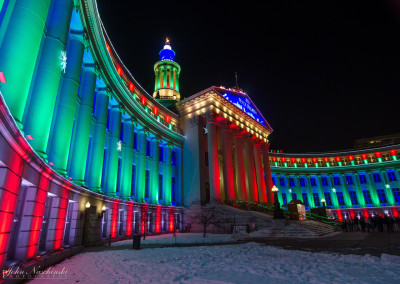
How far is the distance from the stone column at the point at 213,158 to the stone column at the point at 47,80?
2687cm

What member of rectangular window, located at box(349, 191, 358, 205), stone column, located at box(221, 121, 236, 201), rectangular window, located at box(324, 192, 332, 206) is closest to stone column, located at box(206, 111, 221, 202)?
stone column, located at box(221, 121, 236, 201)

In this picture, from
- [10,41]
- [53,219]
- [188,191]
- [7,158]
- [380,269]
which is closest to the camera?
[7,158]

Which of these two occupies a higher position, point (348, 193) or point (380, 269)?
point (348, 193)

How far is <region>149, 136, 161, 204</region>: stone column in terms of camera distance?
31.6 meters

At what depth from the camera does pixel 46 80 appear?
452 inches

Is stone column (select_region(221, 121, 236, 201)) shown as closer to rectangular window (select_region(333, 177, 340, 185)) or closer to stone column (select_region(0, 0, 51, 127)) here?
stone column (select_region(0, 0, 51, 127))

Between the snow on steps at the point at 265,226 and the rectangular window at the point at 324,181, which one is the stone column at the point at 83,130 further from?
the rectangular window at the point at 324,181

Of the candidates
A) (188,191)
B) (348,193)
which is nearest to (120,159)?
(188,191)

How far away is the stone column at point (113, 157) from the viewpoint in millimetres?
22580

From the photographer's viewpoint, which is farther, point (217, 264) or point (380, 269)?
point (217, 264)

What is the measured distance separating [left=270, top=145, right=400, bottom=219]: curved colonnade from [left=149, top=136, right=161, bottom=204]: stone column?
38674 millimetres

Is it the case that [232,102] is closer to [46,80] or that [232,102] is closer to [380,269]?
[46,80]

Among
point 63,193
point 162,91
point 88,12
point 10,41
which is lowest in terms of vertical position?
point 63,193

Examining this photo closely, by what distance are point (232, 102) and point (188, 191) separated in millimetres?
18577
